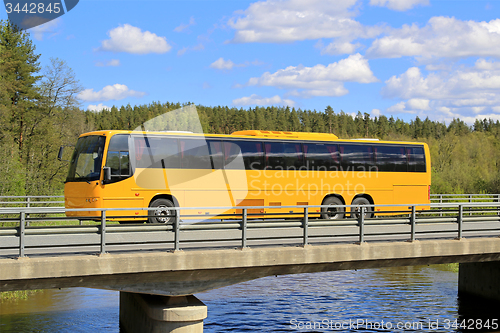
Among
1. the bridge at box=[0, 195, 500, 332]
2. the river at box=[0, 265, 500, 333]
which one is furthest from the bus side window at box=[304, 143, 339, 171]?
the bridge at box=[0, 195, 500, 332]

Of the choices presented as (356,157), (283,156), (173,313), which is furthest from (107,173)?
(356,157)

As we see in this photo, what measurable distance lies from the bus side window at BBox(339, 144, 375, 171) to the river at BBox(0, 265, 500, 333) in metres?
5.51

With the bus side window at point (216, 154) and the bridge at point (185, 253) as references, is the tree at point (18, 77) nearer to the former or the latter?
the bus side window at point (216, 154)

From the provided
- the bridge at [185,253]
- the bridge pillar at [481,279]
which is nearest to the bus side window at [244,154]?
the bridge at [185,253]

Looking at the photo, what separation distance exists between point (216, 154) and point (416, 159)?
942cm

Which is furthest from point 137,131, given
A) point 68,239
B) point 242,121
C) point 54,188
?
point 242,121

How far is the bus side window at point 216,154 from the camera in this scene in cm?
1962

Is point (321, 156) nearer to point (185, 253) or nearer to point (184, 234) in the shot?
point (184, 234)

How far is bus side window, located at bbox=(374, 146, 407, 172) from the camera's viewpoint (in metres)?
22.7

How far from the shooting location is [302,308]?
20.5 m

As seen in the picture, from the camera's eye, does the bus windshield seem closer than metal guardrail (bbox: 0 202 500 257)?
No

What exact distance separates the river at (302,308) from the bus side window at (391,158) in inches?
216

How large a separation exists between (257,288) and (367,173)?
730 centimetres

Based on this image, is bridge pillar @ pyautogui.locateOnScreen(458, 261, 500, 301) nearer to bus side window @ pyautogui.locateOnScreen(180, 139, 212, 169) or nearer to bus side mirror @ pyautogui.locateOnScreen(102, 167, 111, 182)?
bus side window @ pyautogui.locateOnScreen(180, 139, 212, 169)
